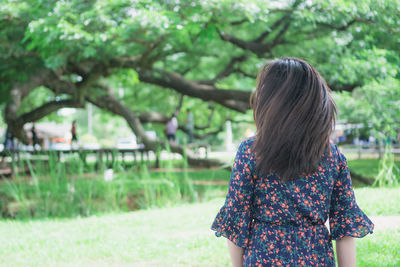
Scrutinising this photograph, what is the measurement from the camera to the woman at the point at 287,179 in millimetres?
1631

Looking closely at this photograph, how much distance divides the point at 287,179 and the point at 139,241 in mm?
4380

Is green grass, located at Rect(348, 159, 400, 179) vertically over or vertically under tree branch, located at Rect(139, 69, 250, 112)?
under

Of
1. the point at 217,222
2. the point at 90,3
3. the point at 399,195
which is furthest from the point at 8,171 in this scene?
the point at 217,222

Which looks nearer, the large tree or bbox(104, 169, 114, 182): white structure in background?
the large tree

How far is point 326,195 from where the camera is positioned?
5.54 feet

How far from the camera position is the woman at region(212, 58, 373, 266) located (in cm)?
163

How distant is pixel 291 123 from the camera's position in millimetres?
1627

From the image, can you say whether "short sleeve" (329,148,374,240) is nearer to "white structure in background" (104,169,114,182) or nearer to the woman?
the woman

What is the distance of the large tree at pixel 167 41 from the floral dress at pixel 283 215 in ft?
12.6

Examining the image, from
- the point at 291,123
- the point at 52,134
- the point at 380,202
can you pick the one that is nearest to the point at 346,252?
the point at 291,123

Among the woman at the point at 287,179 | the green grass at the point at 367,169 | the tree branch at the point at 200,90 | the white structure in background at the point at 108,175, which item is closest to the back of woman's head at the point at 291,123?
the woman at the point at 287,179

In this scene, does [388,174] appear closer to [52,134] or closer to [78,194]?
[78,194]

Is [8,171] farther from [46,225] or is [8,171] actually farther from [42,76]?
[46,225]

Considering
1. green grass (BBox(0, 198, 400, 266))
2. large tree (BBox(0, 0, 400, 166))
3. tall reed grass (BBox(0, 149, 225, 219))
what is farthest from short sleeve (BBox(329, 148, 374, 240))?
tall reed grass (BBox(0, 149, 225, 219))
